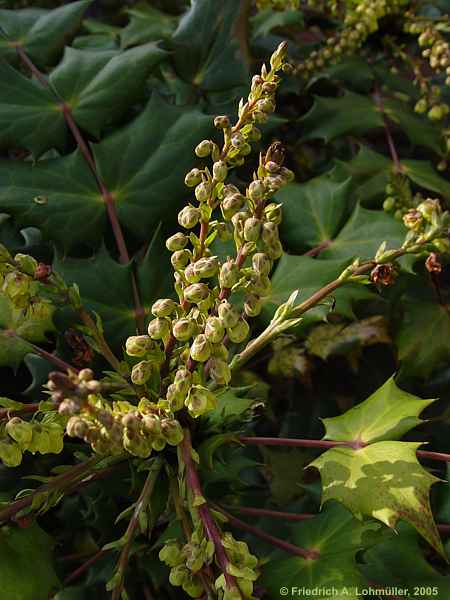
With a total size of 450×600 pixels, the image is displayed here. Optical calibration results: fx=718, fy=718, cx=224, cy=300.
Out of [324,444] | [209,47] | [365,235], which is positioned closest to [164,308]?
[324,444]

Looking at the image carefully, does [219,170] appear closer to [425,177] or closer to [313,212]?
[313,212]

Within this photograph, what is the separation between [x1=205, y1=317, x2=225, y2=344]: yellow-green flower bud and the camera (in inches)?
21.6

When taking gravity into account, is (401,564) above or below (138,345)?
below

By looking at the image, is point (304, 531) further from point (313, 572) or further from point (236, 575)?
point (236, 575)

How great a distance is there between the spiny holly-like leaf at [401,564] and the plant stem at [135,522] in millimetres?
252

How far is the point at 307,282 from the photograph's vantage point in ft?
2.95

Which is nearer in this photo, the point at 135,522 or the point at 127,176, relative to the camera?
the point at 135,522

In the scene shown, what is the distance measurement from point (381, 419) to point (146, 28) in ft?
2.87

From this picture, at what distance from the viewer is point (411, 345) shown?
1001 millimetres

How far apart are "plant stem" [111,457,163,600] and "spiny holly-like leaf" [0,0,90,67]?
69 cm

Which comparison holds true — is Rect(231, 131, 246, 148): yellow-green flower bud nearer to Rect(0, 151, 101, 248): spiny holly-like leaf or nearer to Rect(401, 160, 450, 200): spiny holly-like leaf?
Rect(0, 151, 101, 248): spiny holly-like leaf

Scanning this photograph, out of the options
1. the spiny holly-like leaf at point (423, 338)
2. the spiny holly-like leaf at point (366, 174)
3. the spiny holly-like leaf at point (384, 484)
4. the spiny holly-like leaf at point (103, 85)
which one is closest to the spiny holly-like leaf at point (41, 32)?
the spiny holly-like leaf at point (103, 85)

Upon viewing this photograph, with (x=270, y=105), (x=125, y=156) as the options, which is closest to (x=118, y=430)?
(x=270, y=105)

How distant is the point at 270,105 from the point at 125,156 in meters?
0.42
